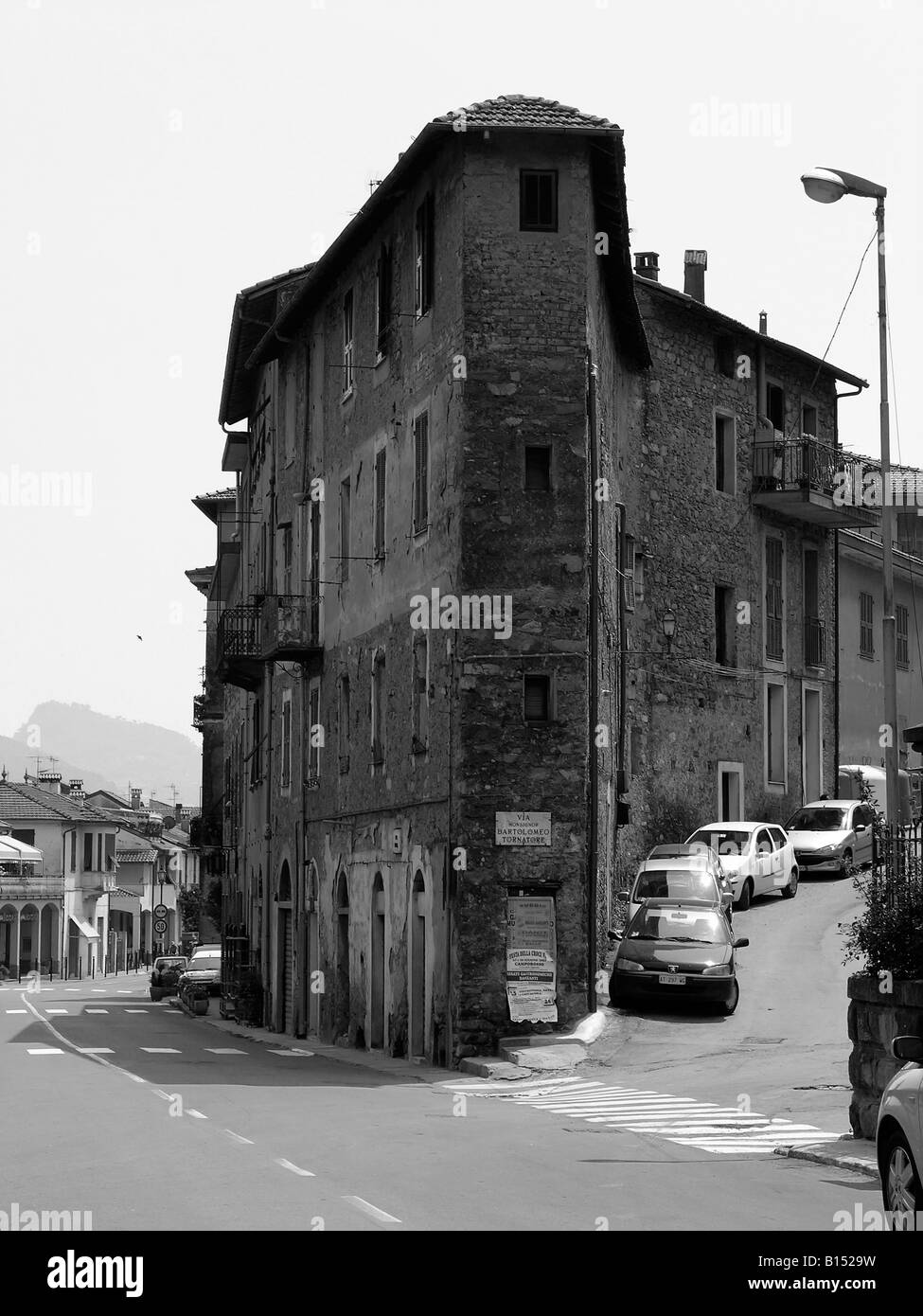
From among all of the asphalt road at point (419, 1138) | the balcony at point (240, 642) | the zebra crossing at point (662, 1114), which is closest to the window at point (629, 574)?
the asphalt road at point (419, 1138)

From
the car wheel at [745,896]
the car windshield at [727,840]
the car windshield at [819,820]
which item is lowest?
the car wheel at [745,896]

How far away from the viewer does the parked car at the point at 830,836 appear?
39812 millimetres

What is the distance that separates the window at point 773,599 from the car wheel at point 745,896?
29.0ft

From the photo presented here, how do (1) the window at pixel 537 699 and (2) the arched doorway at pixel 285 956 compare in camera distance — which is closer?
(1) the window at pixel 537 699

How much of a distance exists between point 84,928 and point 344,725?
240ft

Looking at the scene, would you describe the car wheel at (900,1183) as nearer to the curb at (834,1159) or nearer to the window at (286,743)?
the curb at (834,1159)

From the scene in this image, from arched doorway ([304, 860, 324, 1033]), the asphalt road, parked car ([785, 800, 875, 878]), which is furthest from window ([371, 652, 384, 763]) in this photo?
parked car ([785, 800, 875, 878])

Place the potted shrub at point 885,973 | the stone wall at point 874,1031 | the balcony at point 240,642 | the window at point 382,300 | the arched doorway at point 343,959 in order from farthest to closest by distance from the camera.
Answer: the balcony at point 240,642, the arched doorway at point 343,959, the window at point 382,300, the potted shrub at point 885,973, the stone wall at point 874,1031

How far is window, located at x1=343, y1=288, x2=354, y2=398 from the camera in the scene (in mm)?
34469

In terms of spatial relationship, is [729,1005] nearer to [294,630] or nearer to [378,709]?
[378,709]

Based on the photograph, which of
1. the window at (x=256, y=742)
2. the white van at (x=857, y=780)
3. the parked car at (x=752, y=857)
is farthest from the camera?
the white van at (x=857, y=780)
